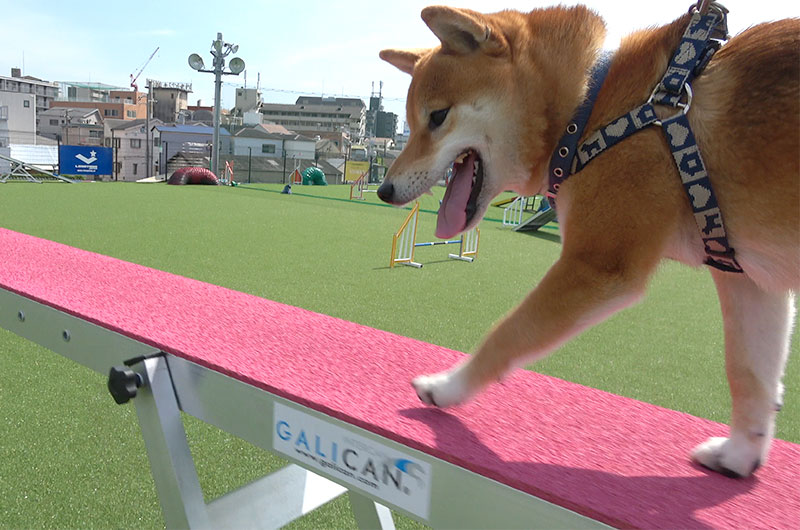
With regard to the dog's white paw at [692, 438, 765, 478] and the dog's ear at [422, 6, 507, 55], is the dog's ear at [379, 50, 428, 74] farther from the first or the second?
the dog's white paw at [692, 438, 765, 478]

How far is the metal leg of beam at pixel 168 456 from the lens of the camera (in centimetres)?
143

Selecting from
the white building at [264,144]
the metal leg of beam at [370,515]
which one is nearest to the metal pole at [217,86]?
the metal leg of beam at [370,515]

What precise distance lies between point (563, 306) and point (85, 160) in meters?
22.3

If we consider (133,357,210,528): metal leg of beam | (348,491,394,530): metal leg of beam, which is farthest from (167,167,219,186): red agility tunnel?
(133,357,210,528): metal leg of beam

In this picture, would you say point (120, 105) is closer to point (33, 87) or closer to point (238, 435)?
point (33, 87)

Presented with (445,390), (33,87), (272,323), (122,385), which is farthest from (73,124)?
(445,390)

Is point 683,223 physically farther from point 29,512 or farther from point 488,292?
point 488,292

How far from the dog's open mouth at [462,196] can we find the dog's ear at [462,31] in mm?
277

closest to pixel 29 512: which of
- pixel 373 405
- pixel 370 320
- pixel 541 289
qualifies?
pixel 373 405

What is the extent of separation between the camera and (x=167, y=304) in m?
2.17

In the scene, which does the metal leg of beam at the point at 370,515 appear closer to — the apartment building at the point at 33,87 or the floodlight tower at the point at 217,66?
the floodlight tower at the point at 217,66

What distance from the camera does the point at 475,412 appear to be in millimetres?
1507

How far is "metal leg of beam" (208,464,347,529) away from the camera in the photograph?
173 centimetres

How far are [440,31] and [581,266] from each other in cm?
73
